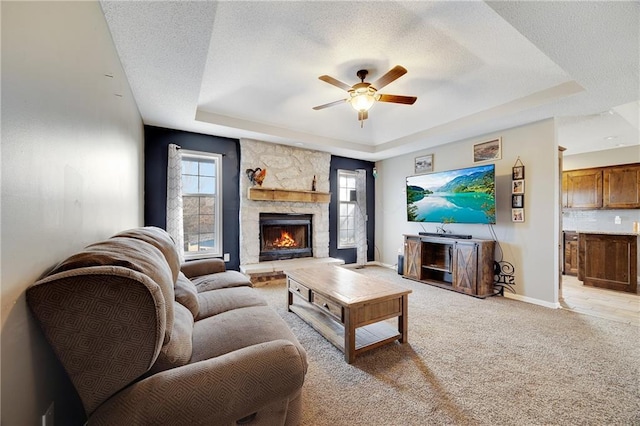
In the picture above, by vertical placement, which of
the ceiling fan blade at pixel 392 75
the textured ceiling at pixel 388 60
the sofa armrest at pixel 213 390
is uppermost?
the textured ceiling at pixel 388 60

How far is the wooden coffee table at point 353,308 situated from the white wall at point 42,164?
1.55 m

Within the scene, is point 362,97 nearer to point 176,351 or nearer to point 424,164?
point 176,351

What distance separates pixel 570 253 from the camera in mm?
4891

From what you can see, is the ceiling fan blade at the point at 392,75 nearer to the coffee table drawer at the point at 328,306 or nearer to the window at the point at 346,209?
the coffee table drawer at the point at 328,306

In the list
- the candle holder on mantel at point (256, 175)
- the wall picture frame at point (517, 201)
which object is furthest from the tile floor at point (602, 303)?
the candle holder on mantel at point (256, 175)

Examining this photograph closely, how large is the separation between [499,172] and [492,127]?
0.65 meters

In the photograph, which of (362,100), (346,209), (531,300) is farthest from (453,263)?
(362,100)

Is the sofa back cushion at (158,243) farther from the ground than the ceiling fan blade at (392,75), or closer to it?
closer to it

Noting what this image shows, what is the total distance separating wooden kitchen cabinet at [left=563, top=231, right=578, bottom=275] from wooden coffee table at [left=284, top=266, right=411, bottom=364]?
15.2 feet

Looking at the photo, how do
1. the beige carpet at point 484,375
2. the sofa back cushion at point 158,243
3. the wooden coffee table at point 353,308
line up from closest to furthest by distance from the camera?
the beige carpet at point 484,375 → the sofa back cushion at point 158,243 → the wooden coffee table at point 353,308

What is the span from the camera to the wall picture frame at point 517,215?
347cm

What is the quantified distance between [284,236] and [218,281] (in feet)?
8.03

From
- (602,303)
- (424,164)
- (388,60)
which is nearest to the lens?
(388,60)

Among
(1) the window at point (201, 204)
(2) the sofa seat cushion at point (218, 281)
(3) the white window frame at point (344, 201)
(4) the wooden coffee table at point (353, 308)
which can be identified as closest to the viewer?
(4) the wooden coffee table at point (353, 308)
